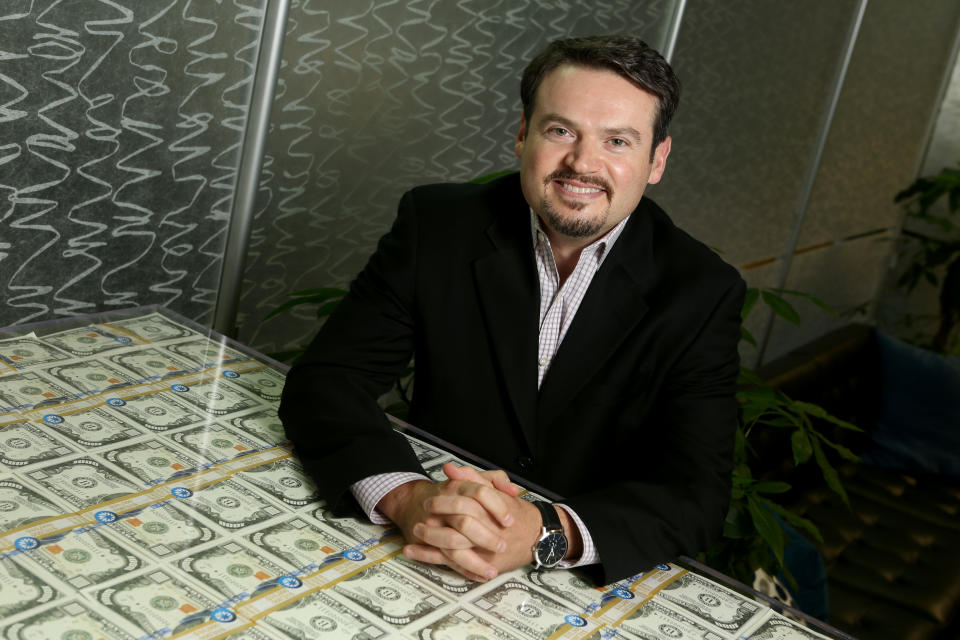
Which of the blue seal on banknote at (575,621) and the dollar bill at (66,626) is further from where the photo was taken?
the blue seal on banknote at (575,621)

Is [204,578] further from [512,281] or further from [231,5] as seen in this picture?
[231,5]

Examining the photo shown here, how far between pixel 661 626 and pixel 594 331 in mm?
618

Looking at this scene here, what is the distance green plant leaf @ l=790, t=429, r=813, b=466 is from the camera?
2068 millimetres

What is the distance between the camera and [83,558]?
1.03 metres

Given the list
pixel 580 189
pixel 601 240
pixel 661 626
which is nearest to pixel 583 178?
pixel 580 189

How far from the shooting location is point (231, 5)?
6.29ft

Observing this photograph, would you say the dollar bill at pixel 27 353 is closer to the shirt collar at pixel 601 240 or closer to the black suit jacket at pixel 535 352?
the black suit jacket at pixel 535 352

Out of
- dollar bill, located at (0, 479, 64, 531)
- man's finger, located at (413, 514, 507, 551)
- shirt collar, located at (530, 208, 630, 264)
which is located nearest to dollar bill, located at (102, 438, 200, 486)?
dollar bill, located at (0, 479, 64, 531)

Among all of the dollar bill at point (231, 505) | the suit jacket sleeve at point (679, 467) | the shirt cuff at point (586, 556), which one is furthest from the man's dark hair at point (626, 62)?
the dollar bill at point (231, 505)

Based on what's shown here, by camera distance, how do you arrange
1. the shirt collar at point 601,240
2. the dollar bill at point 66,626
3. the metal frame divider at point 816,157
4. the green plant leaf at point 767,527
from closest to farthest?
the dollar bill at point 66,626
the shirt collar at point 601,240
the green plant leaf at point 767,527
the metal frame divider at point 816,157

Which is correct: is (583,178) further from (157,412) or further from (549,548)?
(157,412)

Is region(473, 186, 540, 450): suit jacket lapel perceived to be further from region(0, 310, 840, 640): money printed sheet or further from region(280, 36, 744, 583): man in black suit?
region(0, 310, 840, 640): money printed sheet

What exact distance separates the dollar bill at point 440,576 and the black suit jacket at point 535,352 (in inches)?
13.3

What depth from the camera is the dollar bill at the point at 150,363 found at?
154 cm
